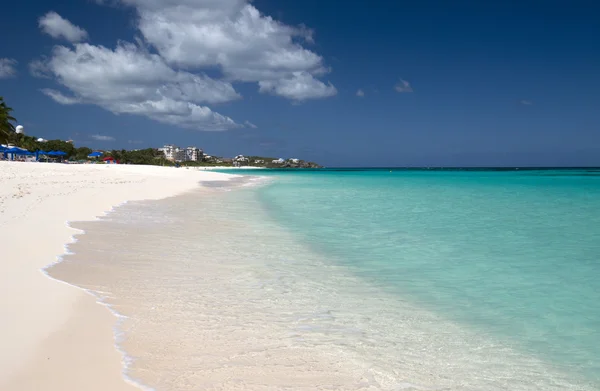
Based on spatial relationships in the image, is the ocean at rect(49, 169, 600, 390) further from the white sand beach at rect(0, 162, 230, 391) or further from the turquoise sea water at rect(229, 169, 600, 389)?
the white sand beach at rect(0, 162, 230, 391)

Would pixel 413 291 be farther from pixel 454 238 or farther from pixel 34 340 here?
pixel 454 238

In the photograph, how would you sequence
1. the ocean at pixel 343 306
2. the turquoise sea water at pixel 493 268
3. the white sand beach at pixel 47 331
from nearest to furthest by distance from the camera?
1. the white sand beach at pixel 47 331
2. the ocean at pixel 343 306
3. the turquoise sea water at pixel 493 268

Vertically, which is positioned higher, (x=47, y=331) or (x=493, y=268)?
(x=47, y=331)

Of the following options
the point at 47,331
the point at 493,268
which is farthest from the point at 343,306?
the point at 493,268

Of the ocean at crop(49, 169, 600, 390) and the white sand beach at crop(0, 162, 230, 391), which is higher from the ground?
the white sand beach at crop(0, 162, 230, 391)

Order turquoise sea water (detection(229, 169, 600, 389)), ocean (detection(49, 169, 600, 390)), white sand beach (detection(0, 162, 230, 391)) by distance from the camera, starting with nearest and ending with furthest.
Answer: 1. white sand beach (detection(0, 162, 230, 391))
2. ocean (detection(49, 169, 600, 390))
3. turquoise sea water (detection(229, 169, 600, 389))

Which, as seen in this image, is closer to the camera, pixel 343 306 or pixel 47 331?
pixel 47 331

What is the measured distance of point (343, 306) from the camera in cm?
555

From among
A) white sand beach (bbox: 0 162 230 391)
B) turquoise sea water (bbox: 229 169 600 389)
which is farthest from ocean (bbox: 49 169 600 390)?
white sand beach (bbox: 0 162 230 391)

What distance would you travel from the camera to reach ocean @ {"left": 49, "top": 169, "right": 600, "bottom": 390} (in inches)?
146

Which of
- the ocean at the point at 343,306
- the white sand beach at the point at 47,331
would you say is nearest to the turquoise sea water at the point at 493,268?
the ocean at the point at 343,306

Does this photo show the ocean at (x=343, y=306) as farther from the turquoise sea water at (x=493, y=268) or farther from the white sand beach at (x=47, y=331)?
the white sand beach at (x=47, y=331)

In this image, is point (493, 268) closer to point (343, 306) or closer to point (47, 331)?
point (343, 306)

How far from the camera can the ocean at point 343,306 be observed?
146 inches
